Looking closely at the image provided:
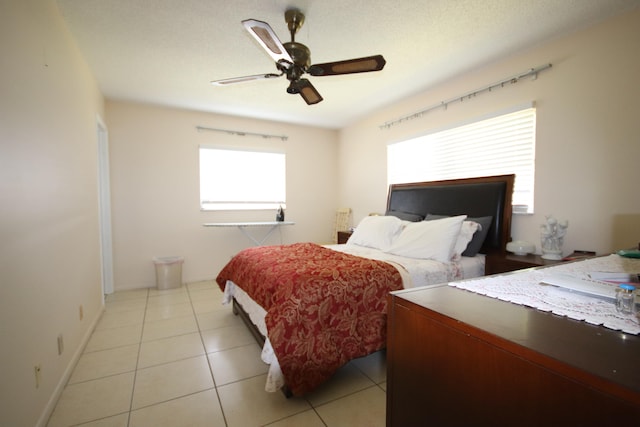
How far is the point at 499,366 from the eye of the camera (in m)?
0.65

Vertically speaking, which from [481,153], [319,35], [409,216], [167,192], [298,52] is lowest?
[409,216]

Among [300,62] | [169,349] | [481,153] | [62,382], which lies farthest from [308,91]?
[62,382]

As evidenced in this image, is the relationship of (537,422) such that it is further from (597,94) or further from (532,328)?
(597,94)

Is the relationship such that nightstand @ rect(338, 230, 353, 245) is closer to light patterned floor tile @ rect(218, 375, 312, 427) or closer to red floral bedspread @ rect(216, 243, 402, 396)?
red floral bedspread @ rect(216, 243, 402, 396)

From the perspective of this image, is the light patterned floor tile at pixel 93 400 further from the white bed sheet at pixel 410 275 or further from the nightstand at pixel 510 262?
the nightstand at pixel 510 262

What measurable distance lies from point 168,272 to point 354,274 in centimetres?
293

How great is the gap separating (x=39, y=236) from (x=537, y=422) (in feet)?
7.09

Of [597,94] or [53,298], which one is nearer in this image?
[53,298]

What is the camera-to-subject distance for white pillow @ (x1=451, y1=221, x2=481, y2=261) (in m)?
2.48

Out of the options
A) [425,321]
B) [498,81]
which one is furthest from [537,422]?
[498,81]

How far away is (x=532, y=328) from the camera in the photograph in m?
0.70

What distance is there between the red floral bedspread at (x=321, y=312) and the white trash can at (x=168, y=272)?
220cm

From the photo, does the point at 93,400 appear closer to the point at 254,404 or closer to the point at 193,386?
the point at 193,386

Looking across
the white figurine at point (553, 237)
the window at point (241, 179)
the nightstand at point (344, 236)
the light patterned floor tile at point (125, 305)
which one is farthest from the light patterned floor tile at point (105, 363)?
the white figurine at point (553, 237)
